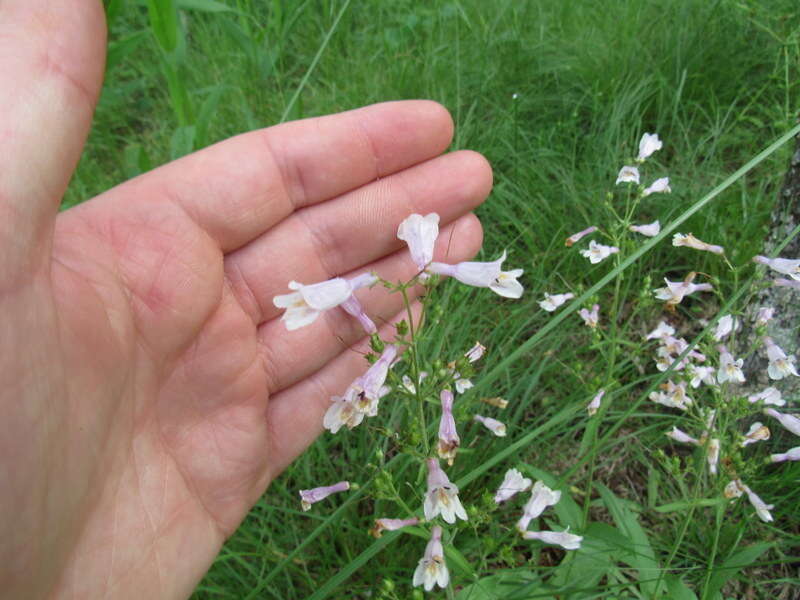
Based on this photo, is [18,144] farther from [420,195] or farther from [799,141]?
[799,141]

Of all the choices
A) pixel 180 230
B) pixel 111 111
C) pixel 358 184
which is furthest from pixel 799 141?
pixel 111 111

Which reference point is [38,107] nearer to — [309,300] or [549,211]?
[309,300]

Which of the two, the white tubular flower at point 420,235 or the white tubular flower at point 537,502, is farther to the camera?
the white tubular flower at point 537,502

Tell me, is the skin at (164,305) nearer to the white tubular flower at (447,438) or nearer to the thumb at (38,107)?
the thumb at (38,107)

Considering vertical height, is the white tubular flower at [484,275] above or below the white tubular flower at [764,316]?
above

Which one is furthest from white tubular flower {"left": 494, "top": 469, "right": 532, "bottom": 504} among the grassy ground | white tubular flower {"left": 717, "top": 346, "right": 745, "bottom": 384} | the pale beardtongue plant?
white tubular flower {"left": 717, "top": 346, "right": 745, "bottom": 384}

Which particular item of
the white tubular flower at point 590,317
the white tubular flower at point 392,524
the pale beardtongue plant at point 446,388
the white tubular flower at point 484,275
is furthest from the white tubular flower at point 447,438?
the white tubular flower at point 590,317
